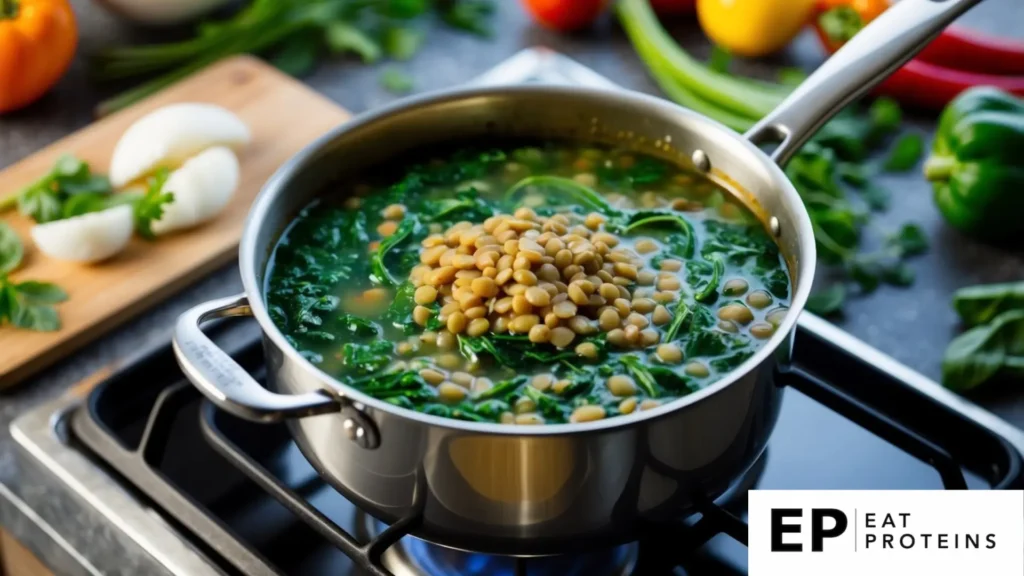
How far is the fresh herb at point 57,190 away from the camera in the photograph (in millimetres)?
1796

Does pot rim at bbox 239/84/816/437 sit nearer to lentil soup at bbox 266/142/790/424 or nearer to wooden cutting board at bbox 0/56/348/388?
lentil soup at bbox 266/142/790/424

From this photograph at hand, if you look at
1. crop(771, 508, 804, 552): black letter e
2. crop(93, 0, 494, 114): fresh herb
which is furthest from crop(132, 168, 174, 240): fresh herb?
crop(771, 508, 804, 552): black letter e

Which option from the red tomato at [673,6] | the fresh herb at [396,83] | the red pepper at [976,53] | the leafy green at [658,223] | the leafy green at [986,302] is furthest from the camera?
the red tomato at [673,6]

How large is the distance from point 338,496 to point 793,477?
0.54m

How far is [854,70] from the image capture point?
145 cm

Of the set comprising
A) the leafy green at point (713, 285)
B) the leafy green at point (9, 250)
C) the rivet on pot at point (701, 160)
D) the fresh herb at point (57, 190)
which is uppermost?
the rivet on pot at point (701, 160)

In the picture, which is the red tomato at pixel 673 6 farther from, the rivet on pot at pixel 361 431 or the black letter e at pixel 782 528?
the rivet on pot at pixel 361 431

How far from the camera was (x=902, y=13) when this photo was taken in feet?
4.90

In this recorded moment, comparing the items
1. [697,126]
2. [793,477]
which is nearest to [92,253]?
[697,126]

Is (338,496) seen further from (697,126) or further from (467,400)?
(697,126)

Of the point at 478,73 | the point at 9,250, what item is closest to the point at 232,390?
the point at 9,250

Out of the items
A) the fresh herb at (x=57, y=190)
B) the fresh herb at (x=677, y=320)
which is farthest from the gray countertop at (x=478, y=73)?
the fresh herb at (x=677, y=320)

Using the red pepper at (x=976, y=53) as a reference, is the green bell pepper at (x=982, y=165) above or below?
below

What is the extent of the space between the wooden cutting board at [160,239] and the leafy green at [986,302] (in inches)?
41.7
